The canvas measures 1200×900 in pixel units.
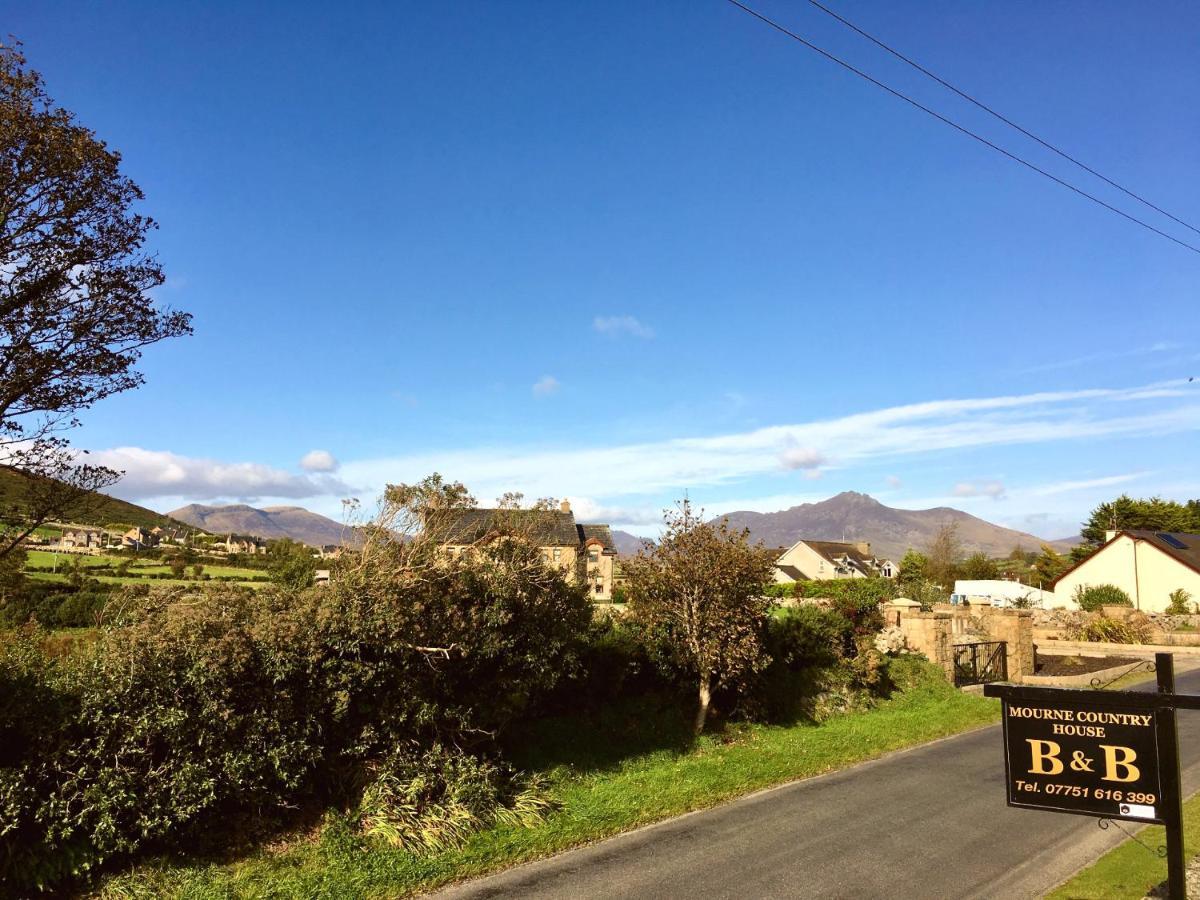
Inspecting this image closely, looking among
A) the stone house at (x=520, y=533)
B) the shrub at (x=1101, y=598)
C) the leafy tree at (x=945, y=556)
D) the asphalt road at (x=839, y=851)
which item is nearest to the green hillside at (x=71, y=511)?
the stone house at (x=520, y=533)

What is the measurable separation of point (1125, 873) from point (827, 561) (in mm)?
92072

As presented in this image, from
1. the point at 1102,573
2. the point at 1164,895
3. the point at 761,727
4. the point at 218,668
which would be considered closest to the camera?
the point at 1164,895

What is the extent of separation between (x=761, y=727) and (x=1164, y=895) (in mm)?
9528

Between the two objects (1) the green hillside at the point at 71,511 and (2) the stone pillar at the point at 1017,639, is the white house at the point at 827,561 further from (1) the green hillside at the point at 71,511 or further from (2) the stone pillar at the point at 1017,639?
(1) the green hillside at the point at 71,511

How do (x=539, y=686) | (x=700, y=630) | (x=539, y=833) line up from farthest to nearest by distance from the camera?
(x=700, y=630) → (x=539, y=686) → (x=539, y=833)

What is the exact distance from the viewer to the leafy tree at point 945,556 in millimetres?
71375

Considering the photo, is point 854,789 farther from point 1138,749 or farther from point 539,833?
point 1138,749

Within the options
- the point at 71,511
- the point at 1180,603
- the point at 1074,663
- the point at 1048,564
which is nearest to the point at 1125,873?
the point at 71,511

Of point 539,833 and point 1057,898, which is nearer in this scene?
point 1057,898

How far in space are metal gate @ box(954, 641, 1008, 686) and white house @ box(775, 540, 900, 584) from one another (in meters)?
67.4

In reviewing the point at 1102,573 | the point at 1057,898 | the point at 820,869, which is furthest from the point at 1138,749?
the point at 1102,573

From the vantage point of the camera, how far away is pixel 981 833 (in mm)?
10391

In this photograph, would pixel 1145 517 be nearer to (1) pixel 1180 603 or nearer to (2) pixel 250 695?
(1) pixel 1180 603

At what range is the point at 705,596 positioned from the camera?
1488 cm
